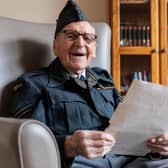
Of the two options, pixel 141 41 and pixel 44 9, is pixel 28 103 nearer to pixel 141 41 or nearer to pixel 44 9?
pixel 141 41

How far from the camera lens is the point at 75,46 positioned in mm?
1415

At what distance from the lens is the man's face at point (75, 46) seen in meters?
1.40

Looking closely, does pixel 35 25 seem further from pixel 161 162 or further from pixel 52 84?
pixel 161 162

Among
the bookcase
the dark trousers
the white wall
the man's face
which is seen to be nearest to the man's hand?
the dark trousers

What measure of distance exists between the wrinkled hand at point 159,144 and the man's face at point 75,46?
1.40 ft

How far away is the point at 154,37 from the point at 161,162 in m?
1.00

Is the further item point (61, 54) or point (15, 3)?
point (15, 3)

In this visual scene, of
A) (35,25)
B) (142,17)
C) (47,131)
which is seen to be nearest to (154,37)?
(142,17)

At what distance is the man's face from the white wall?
862mm

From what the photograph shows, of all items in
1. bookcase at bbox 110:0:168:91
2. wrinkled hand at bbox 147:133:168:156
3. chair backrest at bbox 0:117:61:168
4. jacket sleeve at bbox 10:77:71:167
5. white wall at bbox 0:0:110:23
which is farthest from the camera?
white wall at bbox 0:0:110:23

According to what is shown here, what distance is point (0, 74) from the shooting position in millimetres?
1361

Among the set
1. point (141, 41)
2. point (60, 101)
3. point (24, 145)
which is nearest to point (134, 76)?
point (141, 41)

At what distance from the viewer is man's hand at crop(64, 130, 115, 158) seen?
100cm

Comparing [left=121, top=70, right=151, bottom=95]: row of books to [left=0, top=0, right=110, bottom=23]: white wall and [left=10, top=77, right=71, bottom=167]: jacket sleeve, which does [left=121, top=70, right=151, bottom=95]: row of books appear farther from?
[left=10, top=77, right=71, bottom=167]: jacket sleeve
